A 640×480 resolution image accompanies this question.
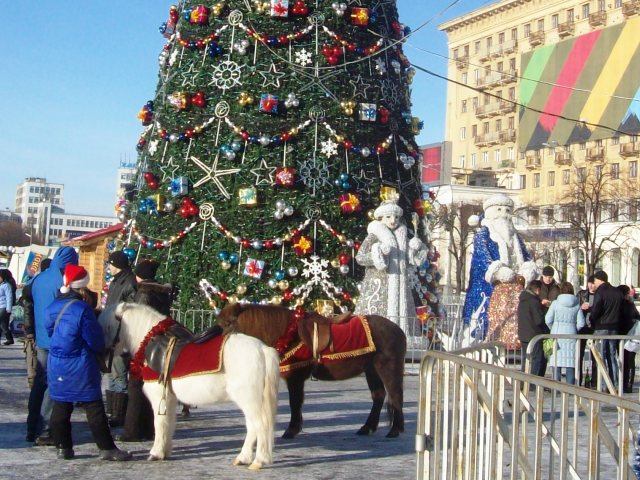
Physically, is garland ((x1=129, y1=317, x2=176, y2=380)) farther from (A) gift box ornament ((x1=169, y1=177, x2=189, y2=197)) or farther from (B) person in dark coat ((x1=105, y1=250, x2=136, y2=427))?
(A) gift box ornament ((x1=169, y1=177, x2=189, y2=197))

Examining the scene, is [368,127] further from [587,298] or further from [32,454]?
[32,454]

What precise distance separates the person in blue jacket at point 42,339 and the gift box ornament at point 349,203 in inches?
294

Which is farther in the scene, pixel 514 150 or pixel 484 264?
pixel 514 150

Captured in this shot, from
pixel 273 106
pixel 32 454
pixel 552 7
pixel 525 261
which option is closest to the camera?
pixel 32 454

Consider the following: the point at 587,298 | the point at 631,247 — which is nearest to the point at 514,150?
the point at 631,247

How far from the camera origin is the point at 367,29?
17.1 meters

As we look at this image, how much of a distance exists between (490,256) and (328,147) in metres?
3.47

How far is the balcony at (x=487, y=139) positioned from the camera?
275 ft

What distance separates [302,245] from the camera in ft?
53.3

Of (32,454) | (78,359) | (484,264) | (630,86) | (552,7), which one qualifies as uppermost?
(552,7)

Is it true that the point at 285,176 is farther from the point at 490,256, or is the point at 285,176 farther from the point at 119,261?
the point at 119,261

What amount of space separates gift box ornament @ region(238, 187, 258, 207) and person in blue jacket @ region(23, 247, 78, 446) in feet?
22.3

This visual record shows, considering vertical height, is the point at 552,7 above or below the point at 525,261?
above

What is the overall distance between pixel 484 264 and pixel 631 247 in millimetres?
45573
